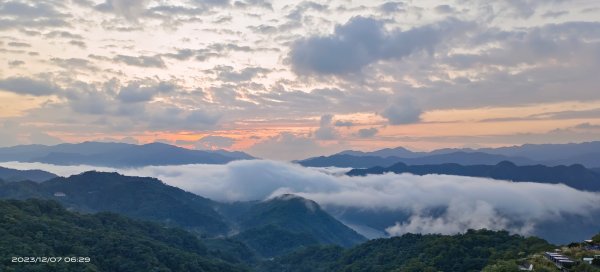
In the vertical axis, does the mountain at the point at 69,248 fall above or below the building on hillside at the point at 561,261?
below

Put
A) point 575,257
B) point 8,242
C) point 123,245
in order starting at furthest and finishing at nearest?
point 123,245
point 8,242
point 575,257

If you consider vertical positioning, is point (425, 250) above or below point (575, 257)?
below

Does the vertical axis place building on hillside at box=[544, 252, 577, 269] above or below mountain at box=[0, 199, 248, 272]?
above

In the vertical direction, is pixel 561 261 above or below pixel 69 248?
above

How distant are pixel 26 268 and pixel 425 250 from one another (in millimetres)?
150134

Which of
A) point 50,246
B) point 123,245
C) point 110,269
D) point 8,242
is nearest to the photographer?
point 8,242

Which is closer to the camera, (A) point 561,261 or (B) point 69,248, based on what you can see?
(A) point 561,261

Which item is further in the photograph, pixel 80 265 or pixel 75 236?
pixel 75 236

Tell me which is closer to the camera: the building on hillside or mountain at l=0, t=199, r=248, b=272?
the building on hillside

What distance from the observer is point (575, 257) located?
101 m

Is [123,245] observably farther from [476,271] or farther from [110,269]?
[476,271]

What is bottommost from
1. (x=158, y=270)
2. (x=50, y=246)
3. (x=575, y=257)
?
(x=158, y=270)

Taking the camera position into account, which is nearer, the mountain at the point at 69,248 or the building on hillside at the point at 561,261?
the building on hillside at the point at 561,261

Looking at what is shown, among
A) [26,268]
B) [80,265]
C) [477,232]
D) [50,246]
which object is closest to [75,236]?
[50,246]
